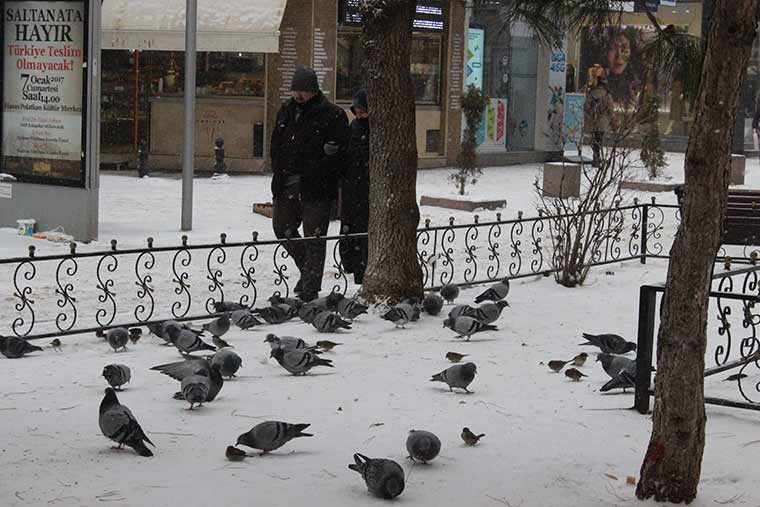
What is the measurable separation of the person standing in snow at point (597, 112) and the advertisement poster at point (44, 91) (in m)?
6.24

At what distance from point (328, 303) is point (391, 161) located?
4.04 ft

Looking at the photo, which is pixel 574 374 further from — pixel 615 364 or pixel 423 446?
pixel 423 446

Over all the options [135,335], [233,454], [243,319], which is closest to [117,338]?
[135,335]

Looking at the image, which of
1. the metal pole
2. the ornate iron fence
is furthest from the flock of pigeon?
the metal pole

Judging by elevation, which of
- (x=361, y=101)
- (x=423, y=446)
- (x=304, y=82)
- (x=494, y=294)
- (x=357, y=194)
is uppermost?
(x=304, y=82)

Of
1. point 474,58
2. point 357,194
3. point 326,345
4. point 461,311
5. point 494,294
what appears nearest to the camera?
point 326,345

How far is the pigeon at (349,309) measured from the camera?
9188 mm

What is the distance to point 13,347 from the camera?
7.96 meters

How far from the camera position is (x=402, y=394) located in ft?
23.7

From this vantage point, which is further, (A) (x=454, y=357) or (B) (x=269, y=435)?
(A) (x=454, y=357)

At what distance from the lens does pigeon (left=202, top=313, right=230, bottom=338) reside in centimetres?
855

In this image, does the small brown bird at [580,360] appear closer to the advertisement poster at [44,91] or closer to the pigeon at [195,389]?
the pigeon at [195,389]

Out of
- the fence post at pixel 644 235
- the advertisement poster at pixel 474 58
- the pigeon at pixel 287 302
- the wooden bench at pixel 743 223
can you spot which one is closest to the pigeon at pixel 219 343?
the pigeon at pixel 287 302

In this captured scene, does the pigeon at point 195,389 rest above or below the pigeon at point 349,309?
below
